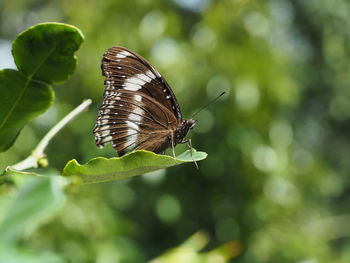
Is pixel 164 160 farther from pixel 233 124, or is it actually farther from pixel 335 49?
pixel 335 49

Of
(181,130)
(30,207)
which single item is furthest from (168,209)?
(30,207)

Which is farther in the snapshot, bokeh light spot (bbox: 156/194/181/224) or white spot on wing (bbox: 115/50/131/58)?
bokeh light spot (bbox: 156/194/181/224)

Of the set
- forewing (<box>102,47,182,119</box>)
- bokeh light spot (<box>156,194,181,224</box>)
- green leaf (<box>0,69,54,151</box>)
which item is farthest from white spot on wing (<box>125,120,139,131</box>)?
bokeh light spot (<box>156,194,181,224</box>)

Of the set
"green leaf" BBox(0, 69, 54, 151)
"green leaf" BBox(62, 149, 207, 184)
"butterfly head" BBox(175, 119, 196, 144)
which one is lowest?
"green leaf" BBox(62, 149, 207, 184)

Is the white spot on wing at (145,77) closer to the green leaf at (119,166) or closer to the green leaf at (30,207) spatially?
the green leaf at (119,166)

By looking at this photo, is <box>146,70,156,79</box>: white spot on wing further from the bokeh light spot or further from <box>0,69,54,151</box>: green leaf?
the bokeh light spot

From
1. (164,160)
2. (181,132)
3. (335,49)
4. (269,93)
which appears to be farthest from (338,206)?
(164,160)

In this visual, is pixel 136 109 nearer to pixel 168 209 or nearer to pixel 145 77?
pixel 145 77

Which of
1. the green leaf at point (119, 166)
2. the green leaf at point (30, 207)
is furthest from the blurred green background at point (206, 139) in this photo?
the green leaf at point (30, 207)
